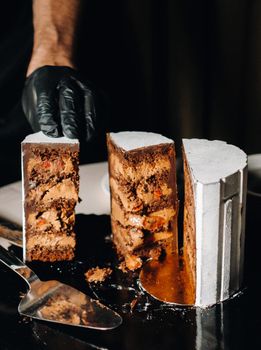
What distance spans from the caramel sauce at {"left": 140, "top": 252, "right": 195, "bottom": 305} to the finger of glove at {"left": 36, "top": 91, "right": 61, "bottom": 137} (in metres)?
0.43

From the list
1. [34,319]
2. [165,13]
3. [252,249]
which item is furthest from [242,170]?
[165,13]

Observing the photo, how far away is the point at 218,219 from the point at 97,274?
35 centimetres

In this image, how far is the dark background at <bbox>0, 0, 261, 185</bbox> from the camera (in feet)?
8.71

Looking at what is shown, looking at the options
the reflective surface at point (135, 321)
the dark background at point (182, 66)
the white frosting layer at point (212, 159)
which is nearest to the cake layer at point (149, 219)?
the reflective surface at point (135, 321)

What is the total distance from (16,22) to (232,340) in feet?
5.32

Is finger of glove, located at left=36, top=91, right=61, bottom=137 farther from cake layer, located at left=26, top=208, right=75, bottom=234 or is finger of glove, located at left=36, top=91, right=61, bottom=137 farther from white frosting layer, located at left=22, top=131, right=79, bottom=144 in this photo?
cake layer, located at left=26, top=208, right=75, bottom=234

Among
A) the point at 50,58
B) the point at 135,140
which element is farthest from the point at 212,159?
the point at 50,58

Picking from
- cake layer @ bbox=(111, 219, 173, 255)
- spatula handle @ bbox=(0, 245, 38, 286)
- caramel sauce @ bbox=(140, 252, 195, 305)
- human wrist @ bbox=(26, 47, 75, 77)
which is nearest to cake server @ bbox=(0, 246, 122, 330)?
spatula handle @ bbox=(0, 245, 38, 286)

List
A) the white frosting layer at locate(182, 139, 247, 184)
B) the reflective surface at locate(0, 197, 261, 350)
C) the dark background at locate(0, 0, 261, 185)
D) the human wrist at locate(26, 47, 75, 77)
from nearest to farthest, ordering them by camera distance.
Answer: the reflective surface at locate(0, 197, 261, 350)
the white frosting layer at locate(182, 139, 247, 184)
the human wrist at locate(26, 47, 75, 77)
the dark background at locate(0, 0, 261, 185)

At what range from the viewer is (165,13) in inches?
109

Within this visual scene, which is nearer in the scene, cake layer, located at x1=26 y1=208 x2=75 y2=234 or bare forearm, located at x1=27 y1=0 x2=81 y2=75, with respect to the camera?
cake layer, located at x1=26 y1=208 x2=75 y2=234

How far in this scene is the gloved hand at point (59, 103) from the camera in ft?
5.19

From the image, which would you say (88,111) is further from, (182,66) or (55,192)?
(182,66)

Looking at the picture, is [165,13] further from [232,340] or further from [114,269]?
[232,340]
